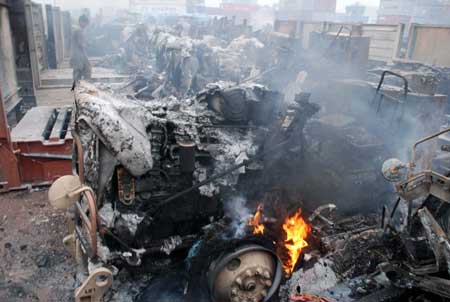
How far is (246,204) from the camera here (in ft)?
14.4

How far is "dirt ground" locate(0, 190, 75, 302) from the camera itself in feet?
13.9

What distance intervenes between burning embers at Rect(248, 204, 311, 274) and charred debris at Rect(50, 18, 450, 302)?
0.6 inches

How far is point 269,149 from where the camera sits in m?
4.43

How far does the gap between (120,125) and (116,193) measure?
0.72 meters

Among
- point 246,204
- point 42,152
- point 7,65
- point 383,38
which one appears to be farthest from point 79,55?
point 383,38

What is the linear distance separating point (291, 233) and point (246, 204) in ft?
2.42

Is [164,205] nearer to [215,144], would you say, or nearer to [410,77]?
[215,144]

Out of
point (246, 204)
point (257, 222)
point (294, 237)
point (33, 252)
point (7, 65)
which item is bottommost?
point (33, 252)

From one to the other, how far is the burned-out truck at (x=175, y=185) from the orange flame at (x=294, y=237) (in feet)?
1.44

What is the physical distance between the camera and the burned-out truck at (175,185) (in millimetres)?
3449

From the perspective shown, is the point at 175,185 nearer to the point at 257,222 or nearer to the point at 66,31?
the point at 257,222

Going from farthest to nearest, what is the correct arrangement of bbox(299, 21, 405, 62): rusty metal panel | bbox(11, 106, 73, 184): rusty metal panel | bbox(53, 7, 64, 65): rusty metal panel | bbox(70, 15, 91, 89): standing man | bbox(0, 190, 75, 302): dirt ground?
1. bbox(53, 7, 64, 65): rusty metal panel
2. bbox(299, 21, 405, 62): rusty metal panel
3. bbox(70, 15, 91, 89): standing man
4. bbox(11, 106, 73, 184): rusty metal panel
5. bbox(0, 190, 75, 302): dirt ground

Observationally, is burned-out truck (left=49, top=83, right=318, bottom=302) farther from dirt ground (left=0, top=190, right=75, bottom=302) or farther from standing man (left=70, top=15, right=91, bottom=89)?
standing man (left=70, top=15, right=91, bottom=89)

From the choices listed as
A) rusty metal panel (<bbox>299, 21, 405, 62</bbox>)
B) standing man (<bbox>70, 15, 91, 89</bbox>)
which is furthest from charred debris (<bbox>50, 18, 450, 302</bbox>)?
rusty metal panel (<bbox>299, 21, 405, 62</bbox>)
